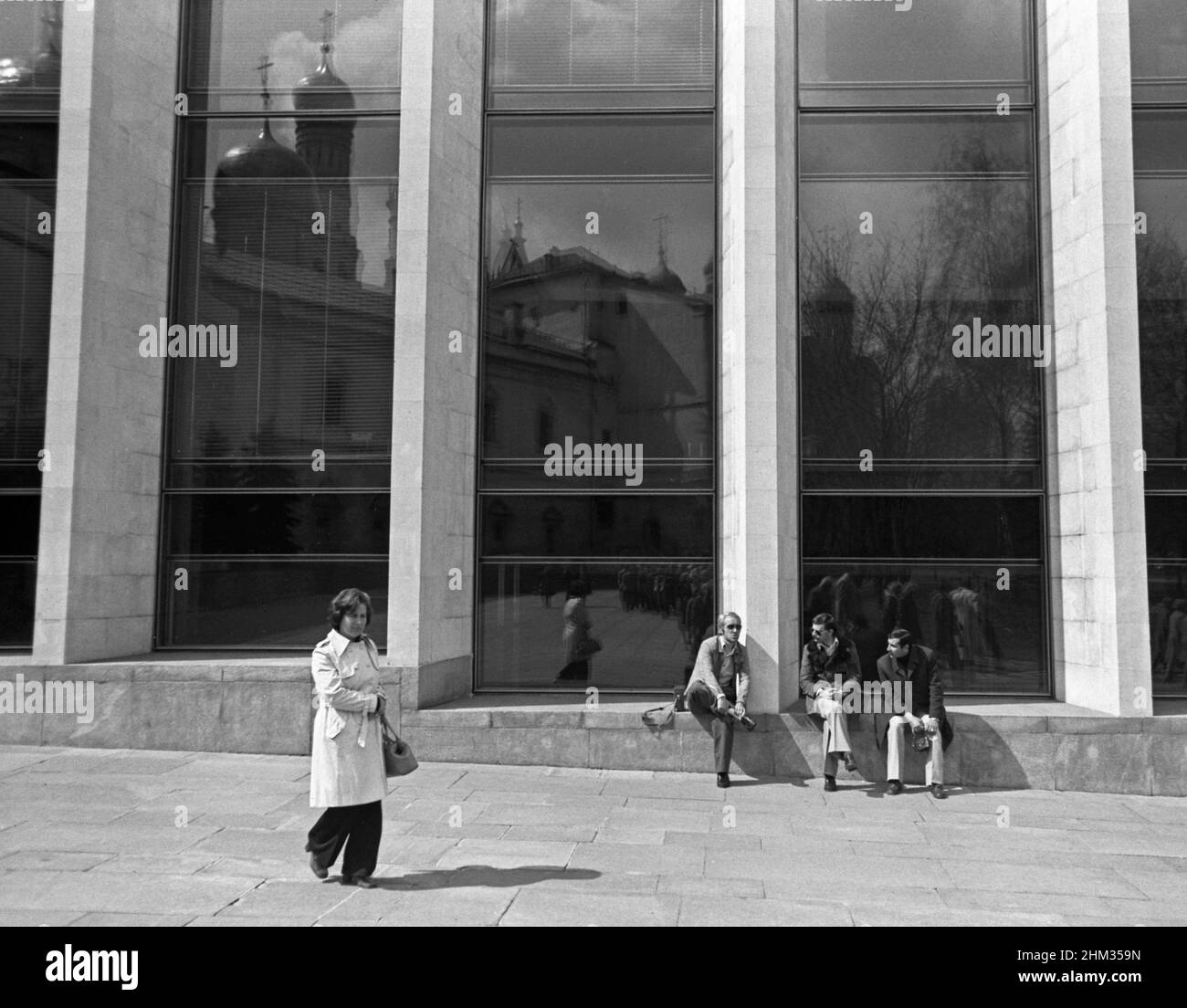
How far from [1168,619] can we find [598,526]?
22.9ft

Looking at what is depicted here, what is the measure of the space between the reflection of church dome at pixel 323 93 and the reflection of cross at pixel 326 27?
196 mm

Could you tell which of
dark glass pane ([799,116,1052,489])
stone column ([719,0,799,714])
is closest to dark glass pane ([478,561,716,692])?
stone column ([719,0,799,714])

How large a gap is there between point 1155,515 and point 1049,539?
4.13 feet

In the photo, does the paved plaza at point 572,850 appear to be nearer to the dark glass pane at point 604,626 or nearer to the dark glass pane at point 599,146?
the dark glass pane at point 604,626

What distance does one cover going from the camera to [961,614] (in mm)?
11977

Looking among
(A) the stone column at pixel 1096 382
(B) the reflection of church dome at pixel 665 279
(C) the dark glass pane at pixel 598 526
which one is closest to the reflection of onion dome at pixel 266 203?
(C) the dark glass pane at pixel 598 526

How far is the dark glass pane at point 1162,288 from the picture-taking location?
471 inches

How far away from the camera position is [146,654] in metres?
12.3

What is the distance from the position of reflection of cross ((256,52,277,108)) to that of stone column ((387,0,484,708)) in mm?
2287

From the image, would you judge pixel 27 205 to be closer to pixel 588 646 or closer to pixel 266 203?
pixel 266 203

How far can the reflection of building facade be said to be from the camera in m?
11.6
